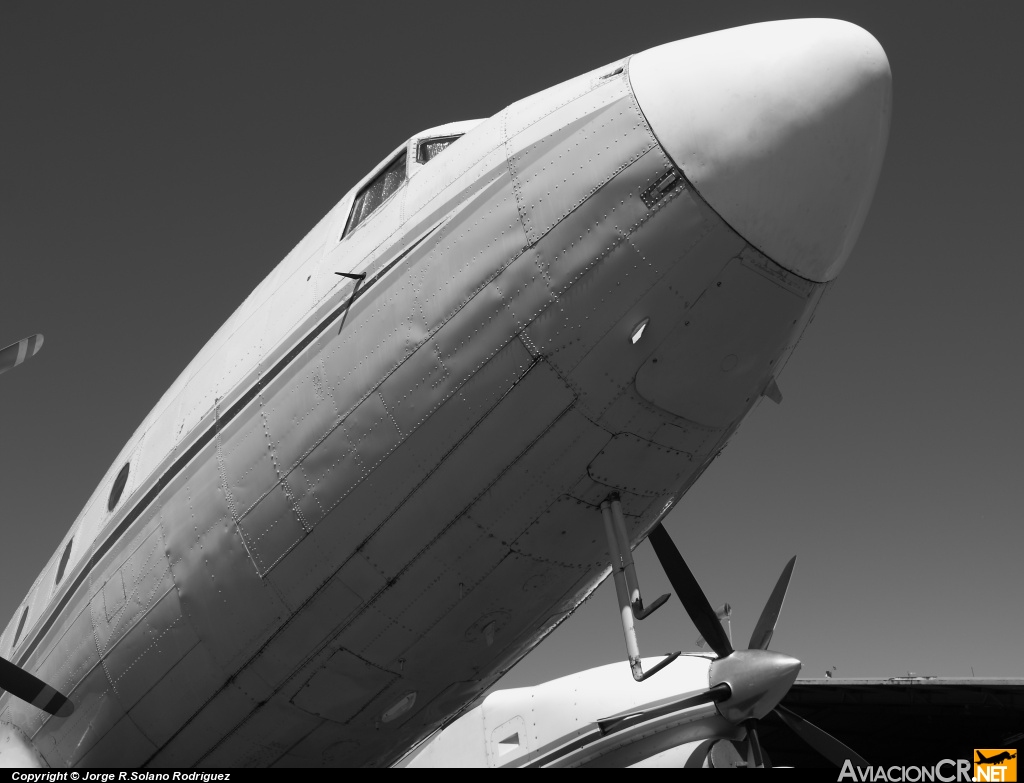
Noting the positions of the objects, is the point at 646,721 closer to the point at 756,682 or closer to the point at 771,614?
the point at 756,682

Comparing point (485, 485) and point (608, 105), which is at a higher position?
point (608, 105)

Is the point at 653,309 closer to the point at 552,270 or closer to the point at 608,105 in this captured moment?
the point at 552,270

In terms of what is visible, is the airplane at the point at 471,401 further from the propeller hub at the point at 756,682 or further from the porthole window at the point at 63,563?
the propeller hub at the point at 756,682

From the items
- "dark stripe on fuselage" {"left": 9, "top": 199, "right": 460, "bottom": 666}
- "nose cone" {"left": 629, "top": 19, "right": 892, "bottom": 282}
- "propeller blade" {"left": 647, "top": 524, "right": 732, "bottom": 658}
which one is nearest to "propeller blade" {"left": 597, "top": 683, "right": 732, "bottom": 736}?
"propeller blade" {"left": 647, "top": 524, "right": 732, "bottom": 658}

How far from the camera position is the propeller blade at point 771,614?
12219 millimetres

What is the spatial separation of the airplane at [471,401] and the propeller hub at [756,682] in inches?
140

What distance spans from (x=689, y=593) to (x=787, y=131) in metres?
6.19

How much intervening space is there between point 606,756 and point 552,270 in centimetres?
847

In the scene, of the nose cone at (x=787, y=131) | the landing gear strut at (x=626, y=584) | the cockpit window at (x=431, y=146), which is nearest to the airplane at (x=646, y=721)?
the landing gear strut at (x=626, y=584)

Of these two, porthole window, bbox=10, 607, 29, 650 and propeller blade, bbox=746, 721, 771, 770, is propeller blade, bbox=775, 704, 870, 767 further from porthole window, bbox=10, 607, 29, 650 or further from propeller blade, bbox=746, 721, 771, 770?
porthole window, bbox=10, 607, 29, 650

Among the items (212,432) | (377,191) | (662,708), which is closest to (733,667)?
(662,708)

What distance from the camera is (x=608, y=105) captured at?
23.2ft

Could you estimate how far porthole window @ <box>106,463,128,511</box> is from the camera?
32.2 feet

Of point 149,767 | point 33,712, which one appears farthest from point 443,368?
point 33,712
